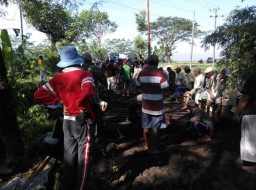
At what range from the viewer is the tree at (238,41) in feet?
31.7

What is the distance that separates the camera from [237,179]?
4480 millimetres

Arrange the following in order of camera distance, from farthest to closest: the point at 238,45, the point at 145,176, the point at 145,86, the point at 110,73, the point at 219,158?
the point at 110,73 < the point at 238,45 < the point at 219,158 < the point at 145,86 < the point at 145,176

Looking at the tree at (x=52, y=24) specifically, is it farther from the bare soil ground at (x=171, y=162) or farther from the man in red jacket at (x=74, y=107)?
the man in red jacket at (x=74, y=107)

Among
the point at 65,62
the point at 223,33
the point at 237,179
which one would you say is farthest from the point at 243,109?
the point at 223,33

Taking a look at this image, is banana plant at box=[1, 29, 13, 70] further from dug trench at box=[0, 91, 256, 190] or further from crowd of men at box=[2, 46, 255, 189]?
dug trench at box=[0, 91, 256, 190]

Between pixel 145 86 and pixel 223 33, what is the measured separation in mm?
6916

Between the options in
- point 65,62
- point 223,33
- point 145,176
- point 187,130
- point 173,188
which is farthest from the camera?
point 223,33

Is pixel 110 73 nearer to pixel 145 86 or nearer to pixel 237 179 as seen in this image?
pixel 145 86

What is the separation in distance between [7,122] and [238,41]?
26.8 feet

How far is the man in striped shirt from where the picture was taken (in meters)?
5.00

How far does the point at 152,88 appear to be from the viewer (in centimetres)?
504

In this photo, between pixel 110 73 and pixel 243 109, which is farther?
pixel 110 73

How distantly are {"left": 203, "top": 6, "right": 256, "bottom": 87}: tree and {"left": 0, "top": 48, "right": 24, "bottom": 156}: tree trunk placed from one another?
24.0 feet

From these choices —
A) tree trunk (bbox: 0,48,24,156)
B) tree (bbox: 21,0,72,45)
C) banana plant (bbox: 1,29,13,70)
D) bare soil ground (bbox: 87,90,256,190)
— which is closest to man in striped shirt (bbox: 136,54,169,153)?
bare soil ground (bbox: 87,90,256,190)
